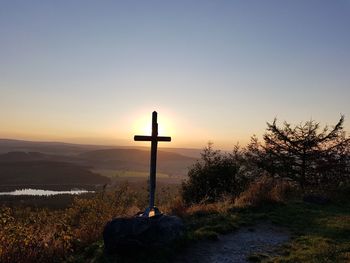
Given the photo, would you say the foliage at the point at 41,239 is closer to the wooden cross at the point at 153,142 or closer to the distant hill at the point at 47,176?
the wooden cross at the point at 153,142

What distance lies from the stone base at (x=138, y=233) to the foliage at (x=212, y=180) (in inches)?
462

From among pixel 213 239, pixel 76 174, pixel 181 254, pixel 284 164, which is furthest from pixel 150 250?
pixel 76 174

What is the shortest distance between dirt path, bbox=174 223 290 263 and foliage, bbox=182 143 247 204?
29.7ft

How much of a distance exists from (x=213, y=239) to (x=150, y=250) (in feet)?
8.78

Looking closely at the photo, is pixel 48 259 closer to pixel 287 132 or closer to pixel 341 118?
pixel 287 132

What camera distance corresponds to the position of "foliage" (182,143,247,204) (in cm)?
2311

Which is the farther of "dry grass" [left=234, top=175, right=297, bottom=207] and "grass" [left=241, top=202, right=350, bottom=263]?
"dry grass" [left=234, top=175, right=297, bottom=207]

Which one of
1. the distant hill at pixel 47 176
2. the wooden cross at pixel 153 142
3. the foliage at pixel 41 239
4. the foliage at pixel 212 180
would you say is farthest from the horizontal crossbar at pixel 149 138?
the distant hill at pixel 47 176

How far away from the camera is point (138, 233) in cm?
1038

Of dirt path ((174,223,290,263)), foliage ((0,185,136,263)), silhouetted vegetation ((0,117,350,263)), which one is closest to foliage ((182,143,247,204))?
silhouetted vegetation ((0,117,350,263))

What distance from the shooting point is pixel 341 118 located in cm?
2734

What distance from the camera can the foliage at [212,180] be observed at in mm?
23109

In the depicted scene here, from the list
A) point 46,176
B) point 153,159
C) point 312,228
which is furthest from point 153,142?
point 46,176

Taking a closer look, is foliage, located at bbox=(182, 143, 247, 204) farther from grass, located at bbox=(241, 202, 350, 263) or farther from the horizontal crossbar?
the horizontal crossbar
